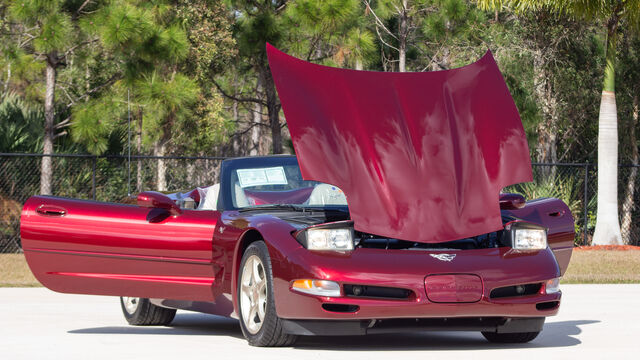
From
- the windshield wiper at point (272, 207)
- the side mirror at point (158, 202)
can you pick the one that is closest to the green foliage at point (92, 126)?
the side mirror at point (158, 202)

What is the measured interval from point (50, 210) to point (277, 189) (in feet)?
5.52

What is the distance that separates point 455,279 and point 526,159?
1.23 m

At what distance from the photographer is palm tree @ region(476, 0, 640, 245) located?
2092cm

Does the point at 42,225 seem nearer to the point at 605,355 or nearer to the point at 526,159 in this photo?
the point at 526,159

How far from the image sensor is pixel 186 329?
30.2 ft

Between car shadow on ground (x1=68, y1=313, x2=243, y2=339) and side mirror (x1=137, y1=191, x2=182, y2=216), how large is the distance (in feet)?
3.64

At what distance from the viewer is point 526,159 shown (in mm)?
7734

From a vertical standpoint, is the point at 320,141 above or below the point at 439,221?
above

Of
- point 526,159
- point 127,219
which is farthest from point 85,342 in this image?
point 526,159

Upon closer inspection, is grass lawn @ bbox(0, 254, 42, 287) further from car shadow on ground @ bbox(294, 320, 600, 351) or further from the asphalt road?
car shadow on ground @ bbox(294, 320, 600, 351)

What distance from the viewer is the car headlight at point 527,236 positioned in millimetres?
7434

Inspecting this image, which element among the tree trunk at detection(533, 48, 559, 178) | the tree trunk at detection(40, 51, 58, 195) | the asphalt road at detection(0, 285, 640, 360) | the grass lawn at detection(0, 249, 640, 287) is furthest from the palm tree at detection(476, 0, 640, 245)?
the asphalt road at detection(0, 285, 640, 360)

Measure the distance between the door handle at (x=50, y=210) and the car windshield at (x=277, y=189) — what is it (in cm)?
126

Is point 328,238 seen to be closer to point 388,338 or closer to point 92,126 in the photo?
point 388,338
